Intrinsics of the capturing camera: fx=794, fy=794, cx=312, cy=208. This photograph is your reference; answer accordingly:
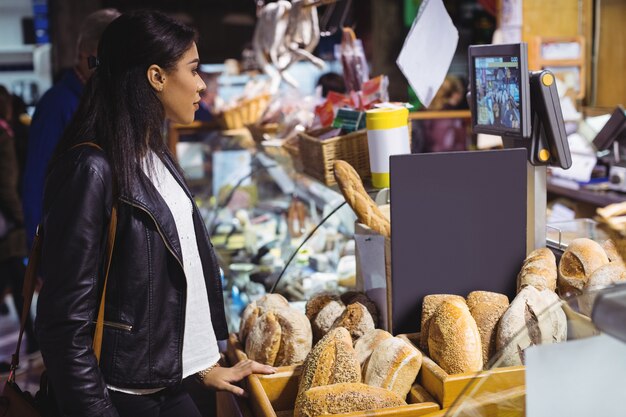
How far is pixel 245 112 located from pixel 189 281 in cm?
306

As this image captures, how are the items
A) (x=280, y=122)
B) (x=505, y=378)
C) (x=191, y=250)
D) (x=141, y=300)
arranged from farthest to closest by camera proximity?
(x=280, y=122), (x=191, y=250), (x=141, y=300), (x=505, y=378)

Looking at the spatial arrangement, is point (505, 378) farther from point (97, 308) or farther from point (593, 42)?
point (593, 42)

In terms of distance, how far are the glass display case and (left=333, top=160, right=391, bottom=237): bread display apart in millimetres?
230

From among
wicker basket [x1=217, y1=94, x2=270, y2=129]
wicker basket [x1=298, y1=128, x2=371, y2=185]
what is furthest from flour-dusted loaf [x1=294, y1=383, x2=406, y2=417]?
wicker basket [x1=217, y1=94, x2=270, y2=129]

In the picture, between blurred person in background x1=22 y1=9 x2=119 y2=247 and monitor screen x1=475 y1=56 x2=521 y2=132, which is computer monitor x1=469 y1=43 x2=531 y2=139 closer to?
monitor screen x1=475 y1=56 x2=521 y2=132

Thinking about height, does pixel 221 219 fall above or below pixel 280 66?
below

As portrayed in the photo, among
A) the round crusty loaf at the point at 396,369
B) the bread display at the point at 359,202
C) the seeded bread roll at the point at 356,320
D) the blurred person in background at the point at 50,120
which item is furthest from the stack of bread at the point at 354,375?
the blurred person in background at the point at 50,120

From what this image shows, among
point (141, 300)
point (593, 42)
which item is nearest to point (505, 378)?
point (141, 300)

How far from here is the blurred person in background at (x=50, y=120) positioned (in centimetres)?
317

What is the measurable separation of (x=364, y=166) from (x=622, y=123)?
4.34 ft

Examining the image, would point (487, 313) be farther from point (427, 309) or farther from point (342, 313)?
point (342, 313)

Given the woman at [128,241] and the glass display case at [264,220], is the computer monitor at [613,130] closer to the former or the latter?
the glass display case at [264,220]

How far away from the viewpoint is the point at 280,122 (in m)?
4.00

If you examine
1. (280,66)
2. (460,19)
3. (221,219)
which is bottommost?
(221,219)
